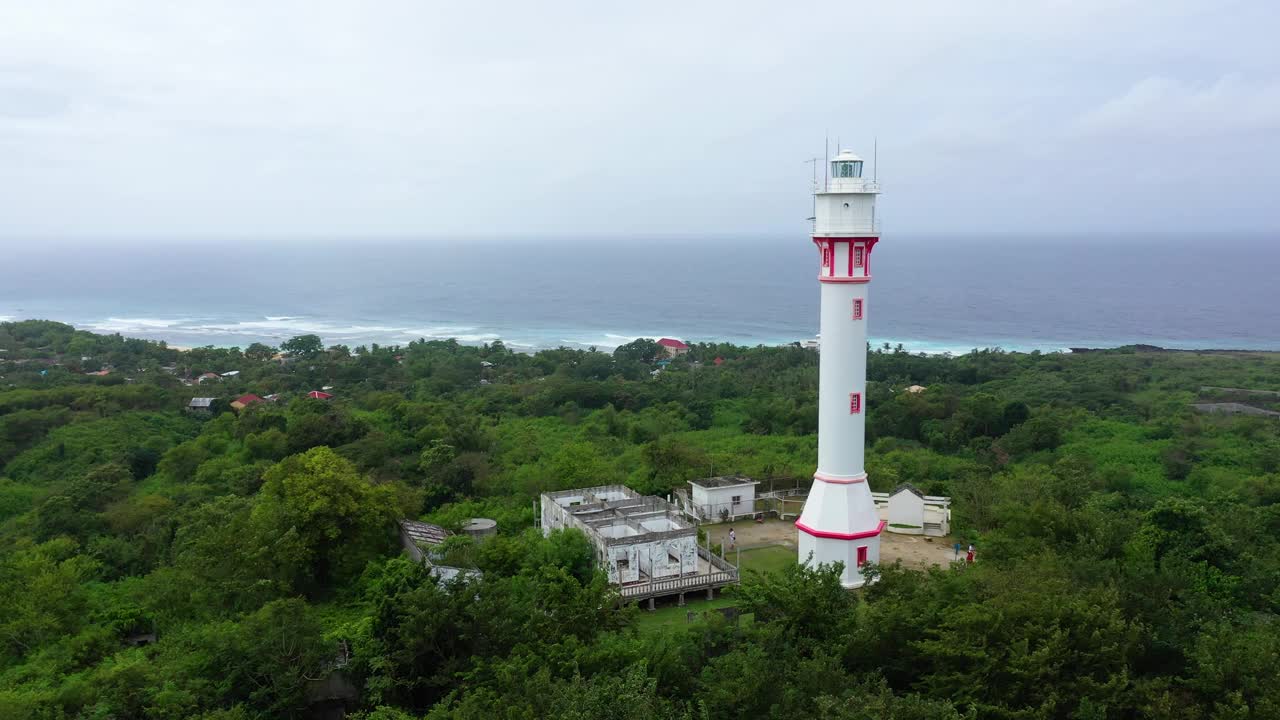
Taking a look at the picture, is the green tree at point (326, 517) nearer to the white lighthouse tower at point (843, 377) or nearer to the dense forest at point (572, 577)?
the dense forest at point (572, 577)

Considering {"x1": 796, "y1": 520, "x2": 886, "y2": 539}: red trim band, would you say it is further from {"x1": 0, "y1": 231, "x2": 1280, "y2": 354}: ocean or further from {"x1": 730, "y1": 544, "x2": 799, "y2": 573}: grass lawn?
{"x1": 0, "y1": 231, "x2": 1280, "y2": 354}: ocean

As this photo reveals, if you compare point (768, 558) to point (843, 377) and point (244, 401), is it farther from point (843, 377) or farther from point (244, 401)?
point (244, 401)

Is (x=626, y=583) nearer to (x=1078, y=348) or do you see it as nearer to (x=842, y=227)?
(x=842, y=227)

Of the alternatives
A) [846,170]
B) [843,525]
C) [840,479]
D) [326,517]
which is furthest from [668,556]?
[846,170]

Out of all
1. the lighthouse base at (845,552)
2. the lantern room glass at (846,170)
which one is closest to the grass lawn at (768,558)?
the lighthouse base at (845,552)

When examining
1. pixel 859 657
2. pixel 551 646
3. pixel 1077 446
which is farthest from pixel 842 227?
pixel 1077 446
